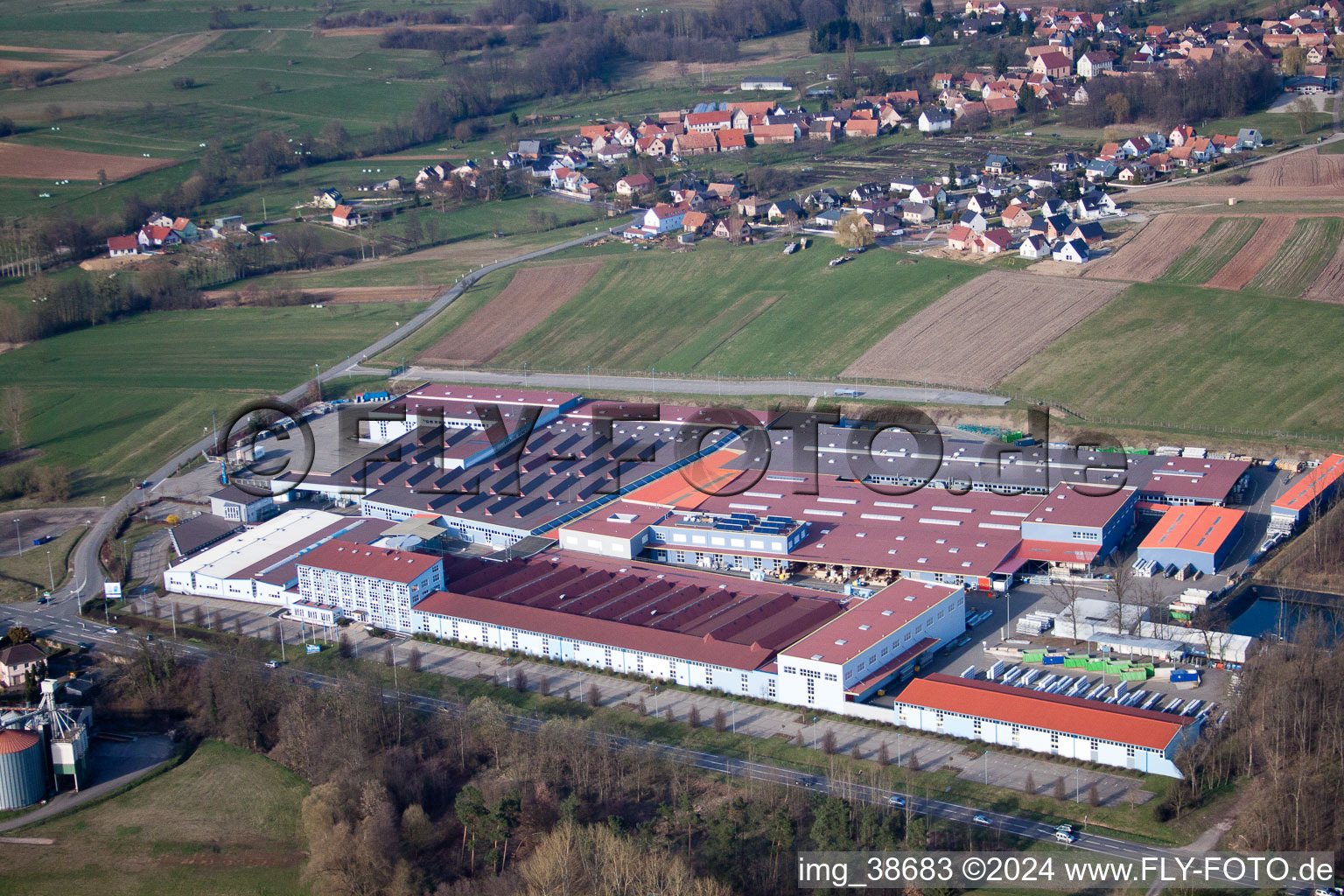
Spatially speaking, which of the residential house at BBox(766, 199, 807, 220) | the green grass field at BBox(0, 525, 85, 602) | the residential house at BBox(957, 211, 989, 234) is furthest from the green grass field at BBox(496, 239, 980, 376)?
the green grass field at BBox(0, 525, 85, 602)

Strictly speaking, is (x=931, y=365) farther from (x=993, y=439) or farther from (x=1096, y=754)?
(x=1096, y=754)

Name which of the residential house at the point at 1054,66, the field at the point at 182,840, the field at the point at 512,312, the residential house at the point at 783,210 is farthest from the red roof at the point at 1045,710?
the residential house at the point at 1054,66

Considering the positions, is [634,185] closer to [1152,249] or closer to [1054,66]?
[1054,66]

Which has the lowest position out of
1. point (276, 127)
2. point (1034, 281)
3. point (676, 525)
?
point (676, 525)

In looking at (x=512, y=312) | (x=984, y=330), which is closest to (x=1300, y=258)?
(x=984, y=330)

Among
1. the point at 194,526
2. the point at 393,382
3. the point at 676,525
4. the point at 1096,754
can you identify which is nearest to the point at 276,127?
the point at 393,382

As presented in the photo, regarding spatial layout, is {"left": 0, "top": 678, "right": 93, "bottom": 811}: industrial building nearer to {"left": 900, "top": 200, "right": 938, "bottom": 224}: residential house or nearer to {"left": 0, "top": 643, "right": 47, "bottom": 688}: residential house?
{"left": 0, "top": 643, "right": 47, "bottom": 688}: residential house

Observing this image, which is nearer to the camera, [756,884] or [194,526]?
[756,884]
